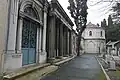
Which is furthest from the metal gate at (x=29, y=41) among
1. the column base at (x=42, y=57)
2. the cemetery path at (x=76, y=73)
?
the cemetery path at (x=76, y=73)

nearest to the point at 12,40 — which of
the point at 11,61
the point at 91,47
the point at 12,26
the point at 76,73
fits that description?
the point at 12,26

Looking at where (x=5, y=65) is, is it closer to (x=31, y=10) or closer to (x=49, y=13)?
(x=31, y=10)

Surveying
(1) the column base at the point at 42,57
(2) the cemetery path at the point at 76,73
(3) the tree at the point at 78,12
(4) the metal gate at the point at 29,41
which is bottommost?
(2) the cemetery path at the point at 76,73

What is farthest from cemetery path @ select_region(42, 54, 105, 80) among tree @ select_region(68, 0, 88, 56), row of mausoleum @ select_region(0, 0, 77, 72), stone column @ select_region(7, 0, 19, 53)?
tree @ select_region(68, 0, 88, 56)

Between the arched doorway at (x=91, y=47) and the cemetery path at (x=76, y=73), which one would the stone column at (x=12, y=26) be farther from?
the arched doorway at (x=91, y=47)

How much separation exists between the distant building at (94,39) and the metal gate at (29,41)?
48.5 metres

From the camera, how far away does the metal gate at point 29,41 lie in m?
11.3

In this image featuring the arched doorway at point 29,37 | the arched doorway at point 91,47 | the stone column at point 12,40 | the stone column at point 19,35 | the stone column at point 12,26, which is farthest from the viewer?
the arched doorway at point 91,47

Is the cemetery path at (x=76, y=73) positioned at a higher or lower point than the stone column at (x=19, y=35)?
lower

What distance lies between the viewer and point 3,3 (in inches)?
320

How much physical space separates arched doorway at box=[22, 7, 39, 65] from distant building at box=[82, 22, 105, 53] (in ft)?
159

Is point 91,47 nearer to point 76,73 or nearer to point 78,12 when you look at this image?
point 78,12

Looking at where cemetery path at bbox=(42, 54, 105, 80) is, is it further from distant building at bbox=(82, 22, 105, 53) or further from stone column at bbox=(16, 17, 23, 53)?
distant building at bbox=(82, 22, 105, 53)

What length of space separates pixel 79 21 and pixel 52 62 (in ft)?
71.3
